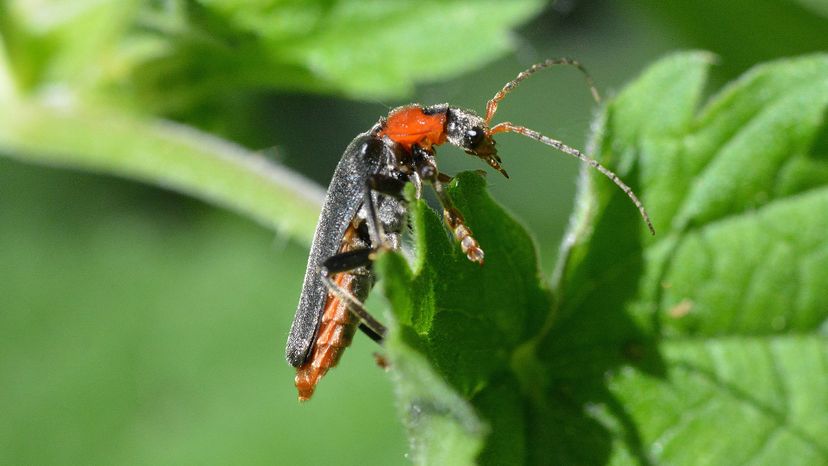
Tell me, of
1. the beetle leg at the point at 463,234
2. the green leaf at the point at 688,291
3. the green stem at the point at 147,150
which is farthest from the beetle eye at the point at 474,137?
the green stem at the point at 147,150

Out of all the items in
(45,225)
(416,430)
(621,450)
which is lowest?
(621,450)

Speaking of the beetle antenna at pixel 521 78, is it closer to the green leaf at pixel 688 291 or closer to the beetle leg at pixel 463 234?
the green leaf at pixel 688 291

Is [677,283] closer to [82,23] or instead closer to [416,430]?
[416,430]

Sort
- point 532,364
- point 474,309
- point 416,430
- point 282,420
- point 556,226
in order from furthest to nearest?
point 556,226 < point 282,420 < point 532,364 < point 474,309 < point 416,430

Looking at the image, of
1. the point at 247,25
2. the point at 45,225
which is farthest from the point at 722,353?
the point at 45,225

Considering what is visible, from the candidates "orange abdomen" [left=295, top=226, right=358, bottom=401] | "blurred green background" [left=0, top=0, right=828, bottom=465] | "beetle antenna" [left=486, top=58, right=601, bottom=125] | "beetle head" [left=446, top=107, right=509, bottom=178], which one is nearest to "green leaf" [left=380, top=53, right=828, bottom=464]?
"beetle antenna" [left=486, top=58, right=601, bottom=125]

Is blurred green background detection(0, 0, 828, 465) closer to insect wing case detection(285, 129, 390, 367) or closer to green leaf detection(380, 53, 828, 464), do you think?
insect wing case detection(285, 129, 390, 367)

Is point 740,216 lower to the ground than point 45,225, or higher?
lower
